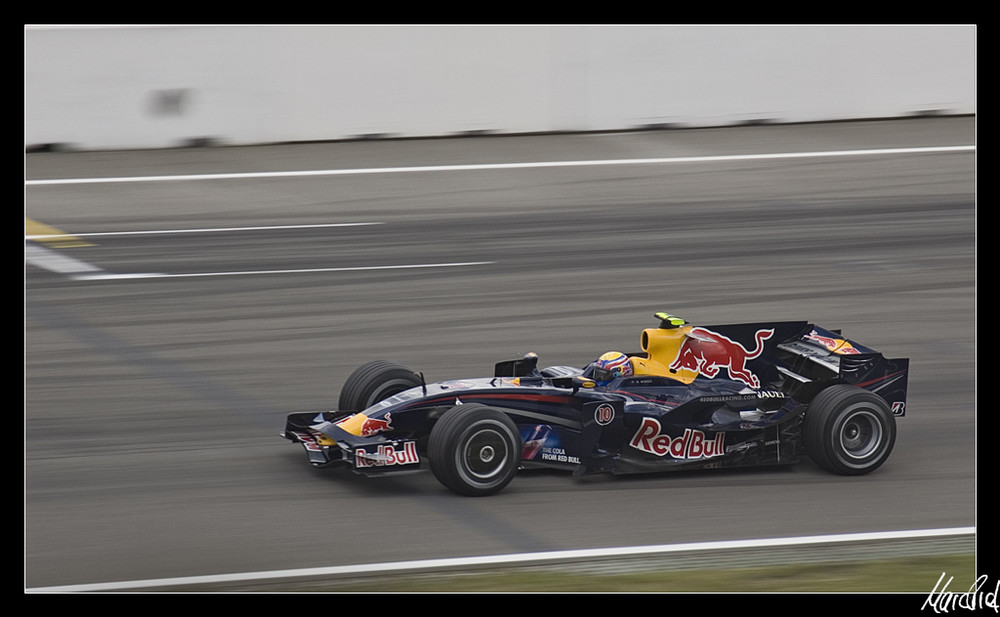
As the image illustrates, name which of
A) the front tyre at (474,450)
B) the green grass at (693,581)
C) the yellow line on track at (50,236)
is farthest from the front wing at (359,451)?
the yellow line on track at (50,236)

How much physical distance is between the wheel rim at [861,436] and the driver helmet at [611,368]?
1.66m

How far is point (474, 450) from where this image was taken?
9031mm

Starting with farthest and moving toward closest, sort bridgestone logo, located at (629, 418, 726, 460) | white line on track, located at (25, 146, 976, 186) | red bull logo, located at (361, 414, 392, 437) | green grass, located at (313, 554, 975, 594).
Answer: white line on track, located at (25, 146, 976, 186), bridgestone logo, located at (629, 418, 726, 460), red bull logo, located at (361, 414, 392, 437), green grass, located at (313, 554, 975, 594)

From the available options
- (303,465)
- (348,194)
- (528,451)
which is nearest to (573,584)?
(528,451)

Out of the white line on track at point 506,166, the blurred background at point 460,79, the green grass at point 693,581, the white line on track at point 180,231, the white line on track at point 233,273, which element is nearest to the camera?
the green grass at point 693,581

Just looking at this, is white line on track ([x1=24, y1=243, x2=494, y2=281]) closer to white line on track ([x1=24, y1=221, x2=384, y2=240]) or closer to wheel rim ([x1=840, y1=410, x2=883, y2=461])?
white line on track ([x1=24, y1=221, x2=384, y2=240])

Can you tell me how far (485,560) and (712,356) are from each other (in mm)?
2875

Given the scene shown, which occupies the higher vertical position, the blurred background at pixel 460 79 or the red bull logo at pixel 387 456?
the blurred background at pixel 460 79

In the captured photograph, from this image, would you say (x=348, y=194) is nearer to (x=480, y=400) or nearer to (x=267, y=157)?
(x=267, y=157)

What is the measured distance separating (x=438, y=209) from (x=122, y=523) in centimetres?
984

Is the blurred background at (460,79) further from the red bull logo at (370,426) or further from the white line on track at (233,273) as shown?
the red bull logo at (370,426)

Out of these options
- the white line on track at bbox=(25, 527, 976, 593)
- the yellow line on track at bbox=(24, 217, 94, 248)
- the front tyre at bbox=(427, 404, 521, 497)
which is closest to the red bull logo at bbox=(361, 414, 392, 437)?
the front tyre at bbox=(427, 404, 521, 497)

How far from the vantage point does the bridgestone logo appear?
9.48 m

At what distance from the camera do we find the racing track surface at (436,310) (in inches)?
353
